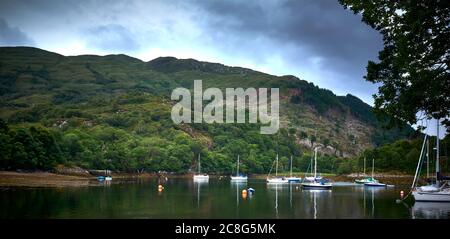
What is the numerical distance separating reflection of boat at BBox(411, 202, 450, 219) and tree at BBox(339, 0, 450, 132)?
2713cm

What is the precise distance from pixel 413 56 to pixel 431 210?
38.3 metres

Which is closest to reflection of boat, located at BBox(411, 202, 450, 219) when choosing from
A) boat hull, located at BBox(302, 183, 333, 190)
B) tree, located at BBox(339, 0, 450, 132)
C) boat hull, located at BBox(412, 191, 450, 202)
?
boat hull, located at BBox(412, 191, 450, 202)

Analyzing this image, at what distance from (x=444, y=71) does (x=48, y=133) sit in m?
126

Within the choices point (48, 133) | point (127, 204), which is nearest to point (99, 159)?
point (48, 133)

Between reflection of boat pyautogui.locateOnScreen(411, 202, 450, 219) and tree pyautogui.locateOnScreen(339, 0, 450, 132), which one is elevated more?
tree pyautogui.locateOnScreen(339, 0, 450, 132)

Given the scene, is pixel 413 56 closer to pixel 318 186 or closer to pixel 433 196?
pixel 433 196

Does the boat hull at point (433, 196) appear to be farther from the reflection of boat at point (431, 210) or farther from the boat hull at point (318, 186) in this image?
the boat hull at point (318, 186)

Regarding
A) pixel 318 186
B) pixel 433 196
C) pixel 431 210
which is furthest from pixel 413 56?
pixel 318 186

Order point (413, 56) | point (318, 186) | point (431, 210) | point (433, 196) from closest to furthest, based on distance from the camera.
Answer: point (413, 56), point (431, 210), point (433, 196), point (318, 186)

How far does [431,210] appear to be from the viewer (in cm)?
6003

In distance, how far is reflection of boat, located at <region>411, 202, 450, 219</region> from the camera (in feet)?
179

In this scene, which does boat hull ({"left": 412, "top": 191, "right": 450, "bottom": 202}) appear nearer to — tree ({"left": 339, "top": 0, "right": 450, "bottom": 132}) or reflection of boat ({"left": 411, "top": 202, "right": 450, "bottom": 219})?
reflection of boat ({"left": 411, "top": 202, "right": 450, "bottom": 219})
